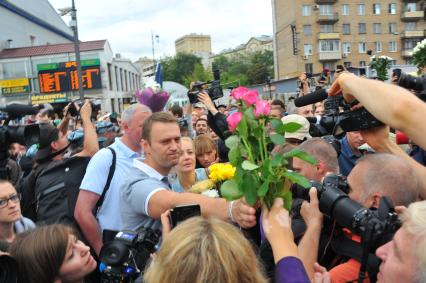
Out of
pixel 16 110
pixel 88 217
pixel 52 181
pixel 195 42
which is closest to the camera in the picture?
pixel 16 110

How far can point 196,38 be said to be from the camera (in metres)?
149

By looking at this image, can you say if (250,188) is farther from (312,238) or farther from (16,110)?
(16,110)

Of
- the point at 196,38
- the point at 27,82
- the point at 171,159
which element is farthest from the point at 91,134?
the point at 196,38

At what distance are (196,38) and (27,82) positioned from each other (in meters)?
122

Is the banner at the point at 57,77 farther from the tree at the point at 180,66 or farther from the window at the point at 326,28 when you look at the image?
the tree at the point at 180,66

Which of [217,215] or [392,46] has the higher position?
[392,46]

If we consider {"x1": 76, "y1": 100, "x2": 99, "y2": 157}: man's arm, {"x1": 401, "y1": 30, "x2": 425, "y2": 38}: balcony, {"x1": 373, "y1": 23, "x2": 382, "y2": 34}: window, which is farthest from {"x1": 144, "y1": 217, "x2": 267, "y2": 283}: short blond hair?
{"x1": 401, "y1": 30, "x2": 425, "y2": 38}: balcony

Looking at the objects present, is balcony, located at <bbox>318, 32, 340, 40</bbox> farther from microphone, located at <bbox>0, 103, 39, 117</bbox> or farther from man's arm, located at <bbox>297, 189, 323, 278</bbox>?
man's arm, located at <bbox>297, 189, 323, 278</bbox>

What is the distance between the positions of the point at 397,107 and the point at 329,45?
5555cm

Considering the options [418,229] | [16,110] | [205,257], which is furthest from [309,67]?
[205,257]

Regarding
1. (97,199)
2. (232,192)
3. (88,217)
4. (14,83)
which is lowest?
(88,217)

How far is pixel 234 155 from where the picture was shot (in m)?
1.82

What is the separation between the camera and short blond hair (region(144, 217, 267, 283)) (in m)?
1.46

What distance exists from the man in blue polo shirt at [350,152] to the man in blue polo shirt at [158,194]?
2.14 m
